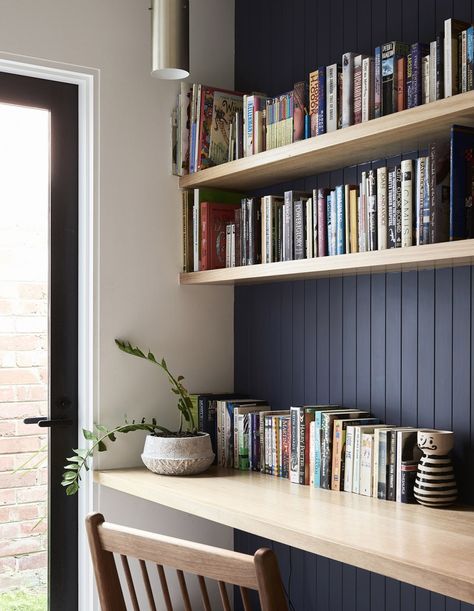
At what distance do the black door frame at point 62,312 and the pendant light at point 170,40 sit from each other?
0.62 meters

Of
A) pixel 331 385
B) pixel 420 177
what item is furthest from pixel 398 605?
pixel 420 177

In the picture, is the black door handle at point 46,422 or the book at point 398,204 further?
the black door handle at point 46,422

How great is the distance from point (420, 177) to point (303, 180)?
689mm

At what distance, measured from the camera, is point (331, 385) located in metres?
2.61

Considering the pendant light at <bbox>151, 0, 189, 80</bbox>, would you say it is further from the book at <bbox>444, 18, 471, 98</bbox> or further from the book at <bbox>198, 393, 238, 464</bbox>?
the book at <bbox>198, 393, 238, 464</bbox>

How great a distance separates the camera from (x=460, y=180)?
6.53 feet

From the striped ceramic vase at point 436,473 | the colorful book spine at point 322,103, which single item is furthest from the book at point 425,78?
the striped ceramic vase at point 436,473

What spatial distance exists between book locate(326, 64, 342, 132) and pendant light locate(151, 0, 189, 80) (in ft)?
1.35

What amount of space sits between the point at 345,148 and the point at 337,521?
A: 99cm

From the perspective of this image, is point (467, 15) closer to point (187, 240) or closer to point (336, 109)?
point (336, 109)

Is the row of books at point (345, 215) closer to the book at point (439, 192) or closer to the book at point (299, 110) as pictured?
the book at point (439, 192)

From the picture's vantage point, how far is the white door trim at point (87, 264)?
8.94ft

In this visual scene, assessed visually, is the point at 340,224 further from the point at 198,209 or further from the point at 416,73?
the point at 198,209

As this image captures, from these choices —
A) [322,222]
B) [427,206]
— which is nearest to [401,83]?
[427,206]
